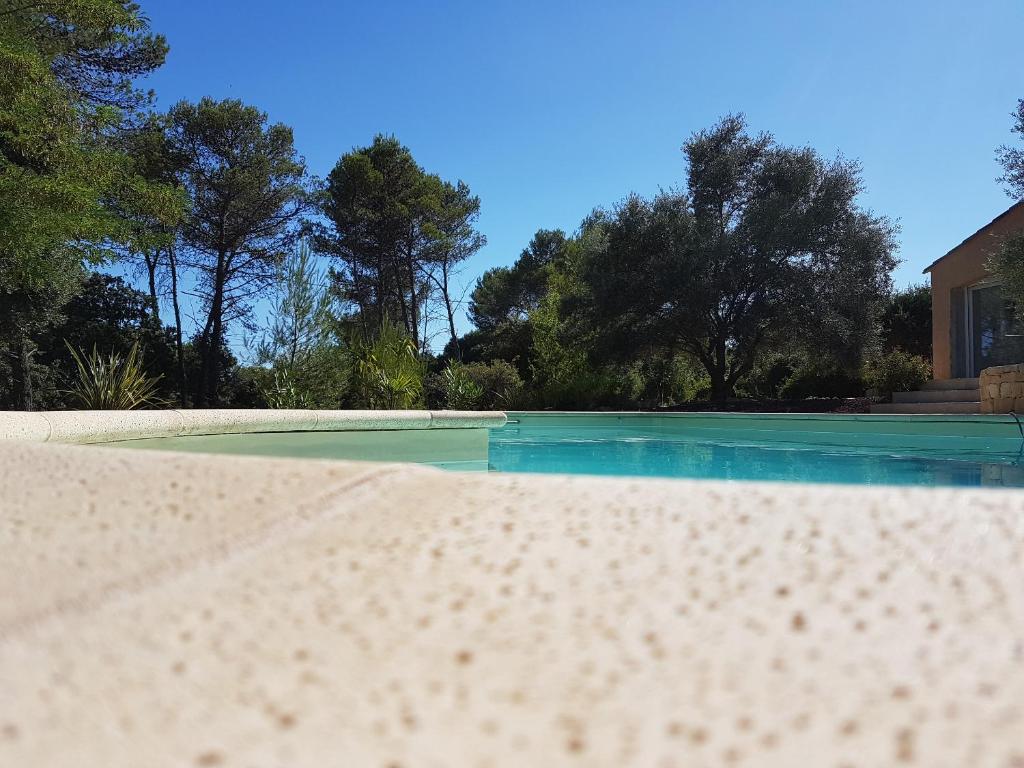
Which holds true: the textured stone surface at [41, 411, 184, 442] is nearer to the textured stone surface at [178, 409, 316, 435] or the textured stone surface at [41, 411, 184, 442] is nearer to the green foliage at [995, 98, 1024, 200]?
the textured stone surface at [178, 409, 316, 435]

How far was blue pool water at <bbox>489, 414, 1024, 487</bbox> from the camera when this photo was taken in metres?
5.18

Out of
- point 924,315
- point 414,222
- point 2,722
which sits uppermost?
point 414,222

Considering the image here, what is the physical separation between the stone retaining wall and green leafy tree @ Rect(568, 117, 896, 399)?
12.4 ft

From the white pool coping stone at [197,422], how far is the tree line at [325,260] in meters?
4.45

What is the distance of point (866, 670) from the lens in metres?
0.43

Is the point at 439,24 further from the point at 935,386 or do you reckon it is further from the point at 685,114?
the point at 935,386

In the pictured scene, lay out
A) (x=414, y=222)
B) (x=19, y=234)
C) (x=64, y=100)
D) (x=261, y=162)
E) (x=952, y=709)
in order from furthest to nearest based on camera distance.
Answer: (x=414, y=222) → (x=261, y=162) → (x=64, y=100) → (x=19, y=234) → (x=952, y=709)

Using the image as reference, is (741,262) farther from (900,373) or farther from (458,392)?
(458,392)

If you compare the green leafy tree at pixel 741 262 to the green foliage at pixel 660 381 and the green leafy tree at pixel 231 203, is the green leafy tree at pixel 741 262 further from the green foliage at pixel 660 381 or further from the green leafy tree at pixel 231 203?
the green leafy tree at pixel 231 203

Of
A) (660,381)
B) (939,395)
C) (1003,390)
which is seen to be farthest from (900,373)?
(660,381)

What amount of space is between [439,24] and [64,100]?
738cm

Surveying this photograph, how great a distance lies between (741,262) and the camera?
45.3 feet

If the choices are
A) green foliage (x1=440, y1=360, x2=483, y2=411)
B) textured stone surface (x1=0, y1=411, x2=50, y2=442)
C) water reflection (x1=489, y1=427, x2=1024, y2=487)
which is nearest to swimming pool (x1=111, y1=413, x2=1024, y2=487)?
water reflection (x1=489, y1=427, x2=1024, y2=487)

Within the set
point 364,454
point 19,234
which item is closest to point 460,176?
point 19,234
